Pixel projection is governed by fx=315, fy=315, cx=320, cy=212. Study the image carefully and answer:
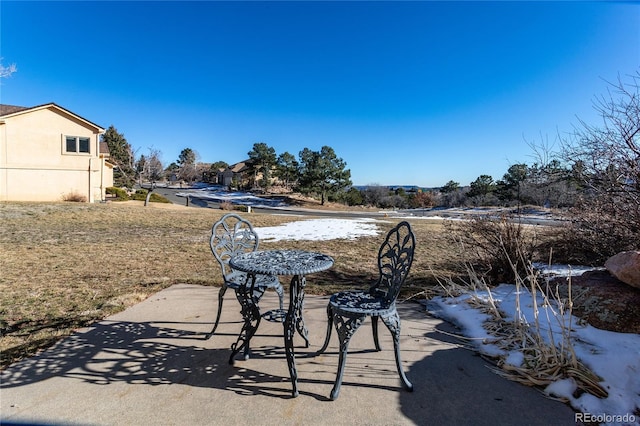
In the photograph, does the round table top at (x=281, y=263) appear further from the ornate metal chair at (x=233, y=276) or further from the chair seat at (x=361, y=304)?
the chair seat at (x=361, y=304)

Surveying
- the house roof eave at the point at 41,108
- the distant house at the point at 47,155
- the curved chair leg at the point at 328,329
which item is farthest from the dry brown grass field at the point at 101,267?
the house roof eave at the point at 41,108

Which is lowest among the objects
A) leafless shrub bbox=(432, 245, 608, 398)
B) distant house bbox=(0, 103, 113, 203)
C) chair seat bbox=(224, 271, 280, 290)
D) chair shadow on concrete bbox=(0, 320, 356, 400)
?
chair shadow on concrete bbox=(0, 320, 356, 400)

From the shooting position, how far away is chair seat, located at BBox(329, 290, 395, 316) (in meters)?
2.21

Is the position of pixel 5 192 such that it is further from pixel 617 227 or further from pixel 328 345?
pixel 617 227

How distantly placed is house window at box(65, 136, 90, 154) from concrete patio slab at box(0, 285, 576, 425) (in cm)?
1898

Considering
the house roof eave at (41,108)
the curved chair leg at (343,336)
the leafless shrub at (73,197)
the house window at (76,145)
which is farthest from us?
the house window at (76,145)

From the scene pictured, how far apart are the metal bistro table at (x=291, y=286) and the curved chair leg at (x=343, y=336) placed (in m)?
0.27

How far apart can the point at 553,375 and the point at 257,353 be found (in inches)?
88.6

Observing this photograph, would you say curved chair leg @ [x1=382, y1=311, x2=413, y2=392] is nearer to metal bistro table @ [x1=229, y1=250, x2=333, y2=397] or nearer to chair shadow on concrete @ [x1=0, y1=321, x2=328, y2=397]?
metal bistro table @ [x1=229, y1=250, x2=333, y2=397]

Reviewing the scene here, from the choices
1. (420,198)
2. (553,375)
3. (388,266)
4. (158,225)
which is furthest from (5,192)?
(420,198)

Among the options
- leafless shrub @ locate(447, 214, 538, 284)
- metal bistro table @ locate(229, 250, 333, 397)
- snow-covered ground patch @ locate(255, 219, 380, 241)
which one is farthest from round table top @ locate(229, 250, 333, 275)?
snow-covered ground patch @ locate(255, 219, 380, 241)

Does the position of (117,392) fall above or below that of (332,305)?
below

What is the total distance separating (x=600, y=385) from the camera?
2094mm

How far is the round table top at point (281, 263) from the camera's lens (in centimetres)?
220
